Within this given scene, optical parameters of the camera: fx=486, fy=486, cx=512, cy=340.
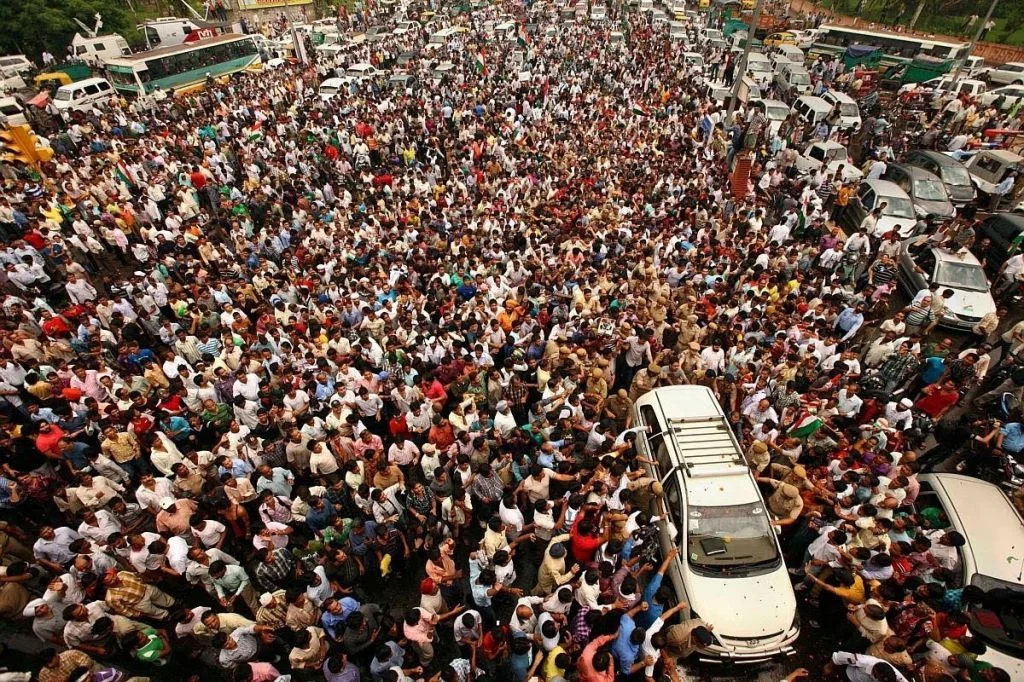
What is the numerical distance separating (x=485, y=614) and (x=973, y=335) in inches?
426

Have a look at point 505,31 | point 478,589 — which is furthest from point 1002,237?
point 505,31

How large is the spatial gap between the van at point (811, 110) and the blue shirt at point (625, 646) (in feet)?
65.1

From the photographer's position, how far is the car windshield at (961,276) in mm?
9727

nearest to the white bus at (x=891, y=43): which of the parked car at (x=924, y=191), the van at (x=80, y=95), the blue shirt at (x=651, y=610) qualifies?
the parked car at (x=924, y=191)

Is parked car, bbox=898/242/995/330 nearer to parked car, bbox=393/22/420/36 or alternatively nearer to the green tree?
parked car, bbox=393/22/420/36

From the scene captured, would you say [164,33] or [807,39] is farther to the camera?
[164,33]

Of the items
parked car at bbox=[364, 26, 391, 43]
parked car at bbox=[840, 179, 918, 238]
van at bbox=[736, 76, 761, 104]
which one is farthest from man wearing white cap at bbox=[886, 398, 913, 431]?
parked car at bbox=[364, 26, 391, 43]

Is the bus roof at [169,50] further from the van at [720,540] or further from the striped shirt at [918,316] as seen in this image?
the striped shirt at [918,316]

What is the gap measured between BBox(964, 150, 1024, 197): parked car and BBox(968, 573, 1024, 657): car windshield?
1454 cm

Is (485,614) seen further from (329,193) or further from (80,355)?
(329,193)

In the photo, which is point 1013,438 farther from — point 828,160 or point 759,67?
point 759,67

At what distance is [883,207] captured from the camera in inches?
472

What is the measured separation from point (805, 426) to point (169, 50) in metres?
32.9

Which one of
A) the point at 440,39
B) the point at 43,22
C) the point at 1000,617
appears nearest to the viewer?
the point at 1000,617
